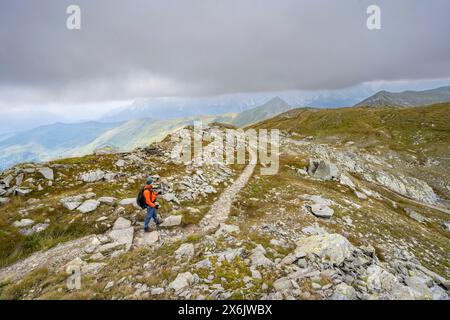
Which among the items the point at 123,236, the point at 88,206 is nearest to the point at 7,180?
the point at 88,206

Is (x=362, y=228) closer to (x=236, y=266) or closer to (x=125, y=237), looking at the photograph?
(x=236, y=266)

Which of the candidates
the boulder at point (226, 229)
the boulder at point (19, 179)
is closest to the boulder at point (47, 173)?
the boulder at point (19, 179)

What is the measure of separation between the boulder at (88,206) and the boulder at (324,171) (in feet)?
103

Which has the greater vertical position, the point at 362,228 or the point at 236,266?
the point at 236,266

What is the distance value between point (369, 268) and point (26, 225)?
19514mm

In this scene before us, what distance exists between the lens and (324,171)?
35.2m

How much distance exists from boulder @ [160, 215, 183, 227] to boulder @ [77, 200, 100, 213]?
5.40 meters

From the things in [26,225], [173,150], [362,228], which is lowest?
[362,228]

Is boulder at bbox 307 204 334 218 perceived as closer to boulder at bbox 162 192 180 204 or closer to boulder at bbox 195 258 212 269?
boulder at bbox 162 192 180 204

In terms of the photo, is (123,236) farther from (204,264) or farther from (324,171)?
(324,171)

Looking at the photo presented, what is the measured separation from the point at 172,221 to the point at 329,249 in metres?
10.2

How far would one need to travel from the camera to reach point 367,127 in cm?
12606
